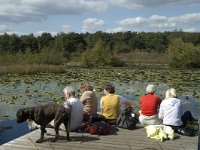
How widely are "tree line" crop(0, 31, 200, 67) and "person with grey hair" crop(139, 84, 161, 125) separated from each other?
36.9 metres

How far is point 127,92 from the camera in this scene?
22781mm

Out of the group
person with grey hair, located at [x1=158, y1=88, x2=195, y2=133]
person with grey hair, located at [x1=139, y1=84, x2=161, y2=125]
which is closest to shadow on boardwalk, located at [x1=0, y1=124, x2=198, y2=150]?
person with grey hair, located at [x1=158, y1=88, x2=195, y2=133]

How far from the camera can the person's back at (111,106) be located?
376 inches

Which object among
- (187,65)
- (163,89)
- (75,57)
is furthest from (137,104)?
(75,57)

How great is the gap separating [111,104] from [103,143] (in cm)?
181

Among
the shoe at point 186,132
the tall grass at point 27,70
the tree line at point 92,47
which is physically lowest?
the tall grass at point 27,70

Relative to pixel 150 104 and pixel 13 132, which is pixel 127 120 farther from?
pixel 13 132

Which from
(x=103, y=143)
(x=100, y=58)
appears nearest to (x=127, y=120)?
(x=103, y=143)

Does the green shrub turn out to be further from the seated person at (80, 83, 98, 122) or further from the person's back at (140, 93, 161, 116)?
the person's back at (140, 93, 161, 116)

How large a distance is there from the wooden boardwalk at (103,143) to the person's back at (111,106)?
37.2 inches

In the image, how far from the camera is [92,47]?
233ft

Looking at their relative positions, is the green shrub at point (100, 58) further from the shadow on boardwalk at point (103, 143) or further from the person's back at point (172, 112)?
the shadow on boardwalk at point (103, 143)

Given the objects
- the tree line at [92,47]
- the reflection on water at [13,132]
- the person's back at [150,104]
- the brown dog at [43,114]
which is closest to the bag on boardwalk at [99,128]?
the brown dog at [43,114]

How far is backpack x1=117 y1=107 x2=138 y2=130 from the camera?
9.26m
